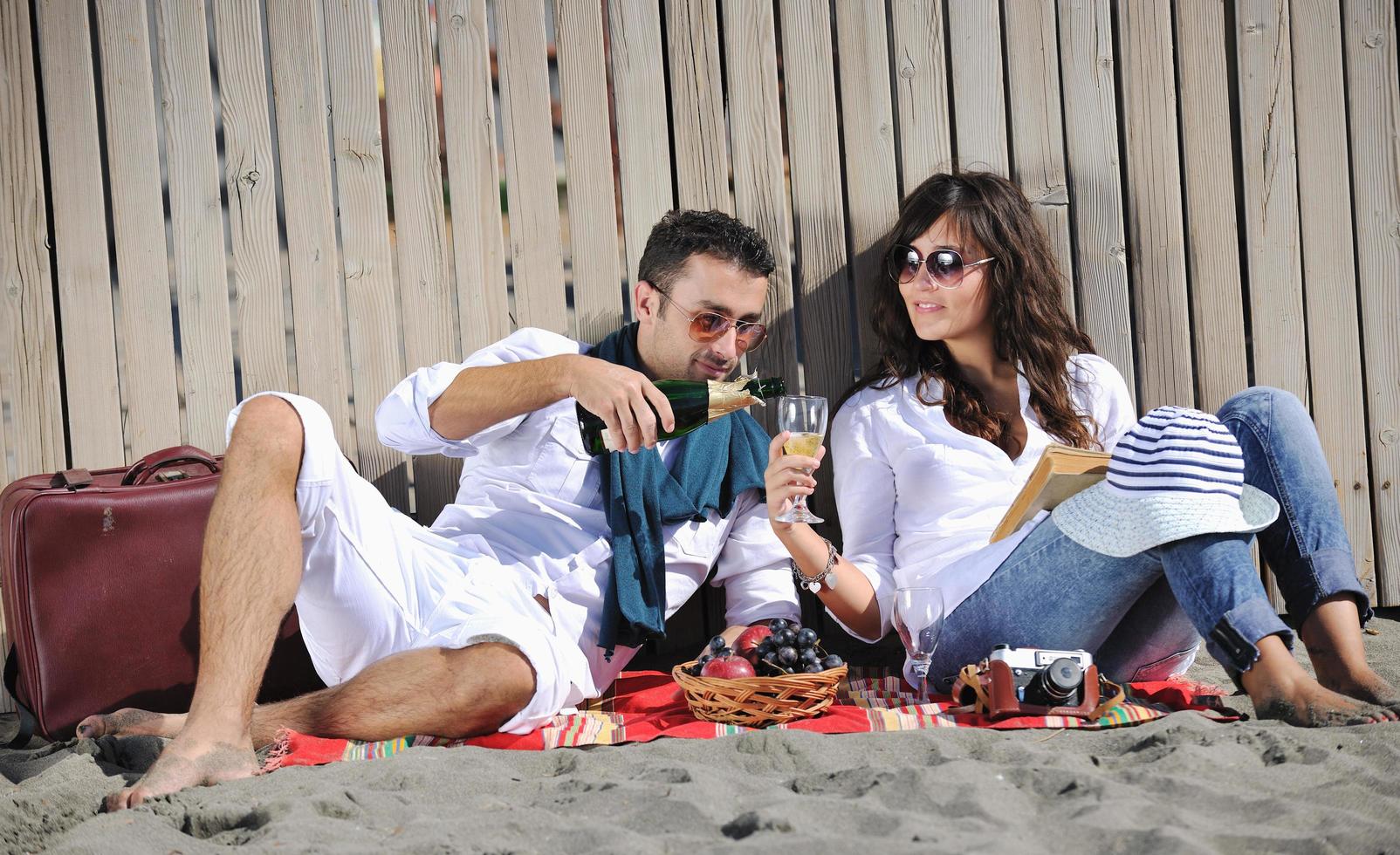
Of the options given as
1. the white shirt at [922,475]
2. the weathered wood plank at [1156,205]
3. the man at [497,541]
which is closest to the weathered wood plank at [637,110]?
the man at [497,541]

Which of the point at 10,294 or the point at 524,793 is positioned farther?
the point at 10,294

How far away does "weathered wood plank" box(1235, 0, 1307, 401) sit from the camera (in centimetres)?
380

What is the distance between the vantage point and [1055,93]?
3.80 meters

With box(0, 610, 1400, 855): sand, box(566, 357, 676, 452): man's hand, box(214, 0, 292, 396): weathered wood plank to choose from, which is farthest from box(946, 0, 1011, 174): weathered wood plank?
box(214, 0, 292, 396): weathered wood plank

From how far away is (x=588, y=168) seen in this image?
12.2ft

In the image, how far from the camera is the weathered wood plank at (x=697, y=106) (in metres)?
3.75

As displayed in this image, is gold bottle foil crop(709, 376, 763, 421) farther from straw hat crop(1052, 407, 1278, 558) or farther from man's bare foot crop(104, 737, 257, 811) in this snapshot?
man's bare foot crop(104, 737, 257, 811)

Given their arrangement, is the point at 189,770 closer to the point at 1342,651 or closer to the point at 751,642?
the point at 751,642

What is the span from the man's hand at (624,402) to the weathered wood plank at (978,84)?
1.70 meters

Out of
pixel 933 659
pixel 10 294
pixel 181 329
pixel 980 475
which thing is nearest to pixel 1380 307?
pixel 980 475

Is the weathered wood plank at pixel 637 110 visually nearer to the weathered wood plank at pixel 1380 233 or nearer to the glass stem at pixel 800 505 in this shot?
the glass stem at pixel 800 505

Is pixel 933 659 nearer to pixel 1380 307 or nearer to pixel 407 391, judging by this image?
pixel 407 391

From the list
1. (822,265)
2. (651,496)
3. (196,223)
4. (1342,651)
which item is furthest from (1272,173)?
(196,223)

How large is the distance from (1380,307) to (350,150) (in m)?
3.58
